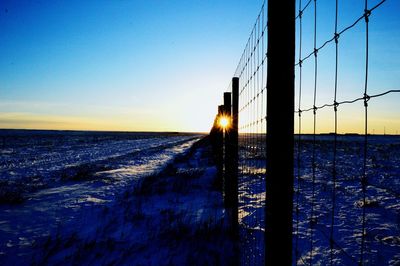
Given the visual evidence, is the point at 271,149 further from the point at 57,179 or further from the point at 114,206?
the point at 57,179

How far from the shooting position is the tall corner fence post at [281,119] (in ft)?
5.62

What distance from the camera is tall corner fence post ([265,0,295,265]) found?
171cm

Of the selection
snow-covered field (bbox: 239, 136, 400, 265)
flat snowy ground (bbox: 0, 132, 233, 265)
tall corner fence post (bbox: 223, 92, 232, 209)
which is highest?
tall corner fence post (bbox: 223, 92, 232, 209)

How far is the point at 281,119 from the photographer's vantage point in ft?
5.63

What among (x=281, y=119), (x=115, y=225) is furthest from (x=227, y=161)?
(x=281, y=119)

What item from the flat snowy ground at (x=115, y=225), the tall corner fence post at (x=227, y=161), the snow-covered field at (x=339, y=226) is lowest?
the flat snowy ground at (x=115, y=225)

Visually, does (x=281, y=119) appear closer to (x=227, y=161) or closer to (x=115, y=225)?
(x=227, y=161)

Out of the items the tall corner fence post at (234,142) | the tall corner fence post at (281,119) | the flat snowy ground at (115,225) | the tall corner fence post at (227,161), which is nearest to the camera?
the tall corner fence post at (281,119)

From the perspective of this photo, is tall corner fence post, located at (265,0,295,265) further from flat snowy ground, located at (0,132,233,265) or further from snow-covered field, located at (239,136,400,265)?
flat snowy ground, located at (0,132,233,265)

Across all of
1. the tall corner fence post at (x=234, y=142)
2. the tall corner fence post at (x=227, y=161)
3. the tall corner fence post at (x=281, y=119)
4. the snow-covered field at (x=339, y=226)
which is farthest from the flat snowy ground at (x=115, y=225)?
the tall corner fence post at (x=281, y=119)

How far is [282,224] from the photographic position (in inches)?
69.8

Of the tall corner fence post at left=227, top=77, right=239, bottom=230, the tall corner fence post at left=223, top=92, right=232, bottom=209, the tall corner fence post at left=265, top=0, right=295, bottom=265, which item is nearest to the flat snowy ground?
the tall corner fence post at left=223, top=92, right=232, bottom=209

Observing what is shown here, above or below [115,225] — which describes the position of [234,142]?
above

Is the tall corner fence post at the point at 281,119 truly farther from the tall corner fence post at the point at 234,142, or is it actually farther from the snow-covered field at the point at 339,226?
the tall corner fence post at the point at 234,142
